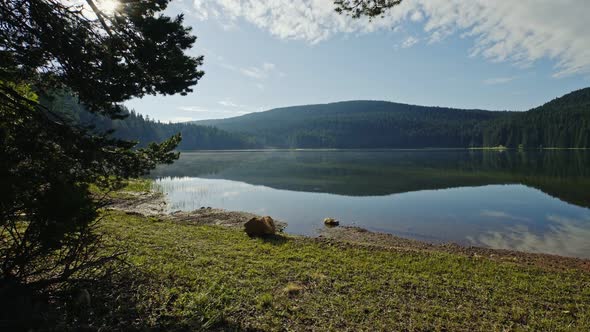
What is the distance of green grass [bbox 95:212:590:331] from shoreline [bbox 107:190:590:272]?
2.96m

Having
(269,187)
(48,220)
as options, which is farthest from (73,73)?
(269,187)

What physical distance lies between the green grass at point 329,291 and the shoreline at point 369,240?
296cm

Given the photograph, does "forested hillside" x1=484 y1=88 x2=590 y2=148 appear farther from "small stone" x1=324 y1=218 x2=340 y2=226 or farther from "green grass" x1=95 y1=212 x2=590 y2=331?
"green grass" x1=95 y1=212 x2=590 y2=331

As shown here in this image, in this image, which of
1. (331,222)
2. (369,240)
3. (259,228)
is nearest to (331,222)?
(331,222)

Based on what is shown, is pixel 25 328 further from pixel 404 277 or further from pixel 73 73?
pixel 404 277

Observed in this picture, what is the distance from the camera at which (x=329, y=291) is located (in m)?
9.29

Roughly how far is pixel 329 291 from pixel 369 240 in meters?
11.8

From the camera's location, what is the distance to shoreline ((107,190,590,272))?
1623 cm

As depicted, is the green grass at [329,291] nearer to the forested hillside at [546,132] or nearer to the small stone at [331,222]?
the small stone at [331,222]

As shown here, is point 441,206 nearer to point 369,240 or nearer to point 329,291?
point 369,240

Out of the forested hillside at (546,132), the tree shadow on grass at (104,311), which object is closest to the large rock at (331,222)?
the tree shadow on grass at (104,311)

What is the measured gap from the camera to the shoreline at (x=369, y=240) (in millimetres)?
Answer: 16234

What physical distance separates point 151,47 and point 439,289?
1094 cm

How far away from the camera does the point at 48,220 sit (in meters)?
4.96
